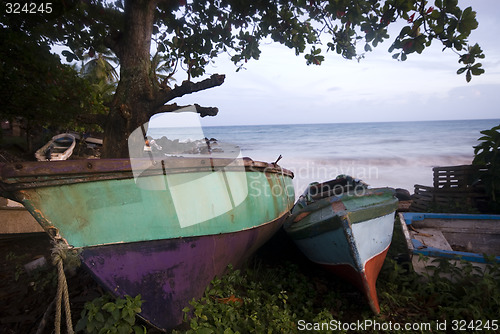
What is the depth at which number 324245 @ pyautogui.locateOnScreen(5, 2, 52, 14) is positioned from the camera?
11.8ft

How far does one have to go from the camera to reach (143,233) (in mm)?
2568

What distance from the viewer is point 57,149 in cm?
1334

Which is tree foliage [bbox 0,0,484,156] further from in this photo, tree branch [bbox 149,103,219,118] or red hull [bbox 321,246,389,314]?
red hull [bbox 321,246,389,314]

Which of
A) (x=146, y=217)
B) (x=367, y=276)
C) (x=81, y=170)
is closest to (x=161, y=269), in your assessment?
(x=146, y=217)

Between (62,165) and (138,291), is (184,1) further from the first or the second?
(138,291)

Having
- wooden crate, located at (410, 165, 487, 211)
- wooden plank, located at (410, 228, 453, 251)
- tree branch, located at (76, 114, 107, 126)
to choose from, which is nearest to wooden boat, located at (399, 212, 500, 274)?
wooden plank, located at (410, 228, 453, 251)

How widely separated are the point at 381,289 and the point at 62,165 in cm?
418

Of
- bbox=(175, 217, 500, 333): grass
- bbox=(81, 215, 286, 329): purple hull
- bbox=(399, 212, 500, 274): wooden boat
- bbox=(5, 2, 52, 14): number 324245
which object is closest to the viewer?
bbox=(81, 215, 286, 329): purple hull

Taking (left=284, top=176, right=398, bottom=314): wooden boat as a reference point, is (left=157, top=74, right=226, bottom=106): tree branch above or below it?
above

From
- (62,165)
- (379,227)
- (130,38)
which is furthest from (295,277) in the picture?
A: (130,38)

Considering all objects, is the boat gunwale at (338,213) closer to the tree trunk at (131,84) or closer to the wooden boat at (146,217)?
the wooden boat at (146,217)

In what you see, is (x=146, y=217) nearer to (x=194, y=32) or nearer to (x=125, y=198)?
(x=125, y=198)

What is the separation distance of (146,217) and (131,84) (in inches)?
66.5

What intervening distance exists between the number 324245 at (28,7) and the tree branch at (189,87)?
194 cm
